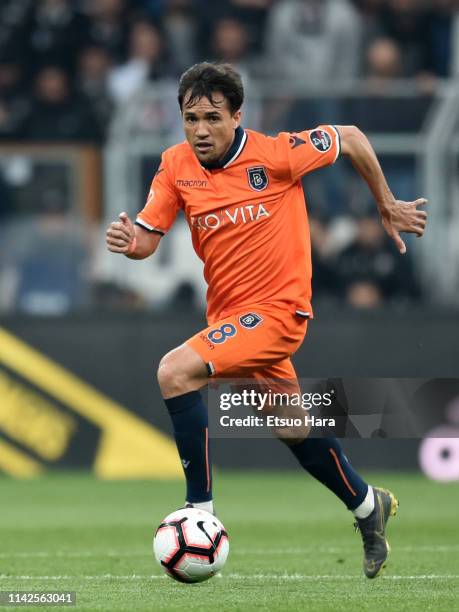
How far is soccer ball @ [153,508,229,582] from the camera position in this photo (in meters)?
6.26

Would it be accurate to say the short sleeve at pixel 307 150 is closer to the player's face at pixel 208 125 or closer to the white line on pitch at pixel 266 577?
the player's face at pixel 208 125

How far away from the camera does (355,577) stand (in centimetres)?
696

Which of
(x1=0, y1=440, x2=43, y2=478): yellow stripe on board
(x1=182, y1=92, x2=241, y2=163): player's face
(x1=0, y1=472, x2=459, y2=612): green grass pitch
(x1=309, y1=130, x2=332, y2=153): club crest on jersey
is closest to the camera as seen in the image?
(x1=0, y1=472, x2=459, y2=612): green grass pitch

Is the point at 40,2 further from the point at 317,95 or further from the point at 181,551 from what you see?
the point at 181,551

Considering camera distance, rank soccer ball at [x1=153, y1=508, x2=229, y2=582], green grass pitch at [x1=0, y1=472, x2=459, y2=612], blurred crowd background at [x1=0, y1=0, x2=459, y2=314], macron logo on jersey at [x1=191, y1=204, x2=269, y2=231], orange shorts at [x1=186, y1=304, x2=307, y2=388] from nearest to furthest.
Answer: green grass pitch at [x1=0, y1=472, x2=459, y2=612], soccer ball at [x1=153, y1=508, x2=229, y2=582], orange shorts at [x1=186, y1=304, x2=307, y2=388], macron logo on jersey at [x1=191, y1=204, x2=269, y2=231], blurred crowd background at [x1=0, y1=0, x2=459, y2=314]

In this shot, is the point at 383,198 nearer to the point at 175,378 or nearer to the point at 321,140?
the point at 321,140

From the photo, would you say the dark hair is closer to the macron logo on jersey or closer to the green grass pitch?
the macron logo on jersey

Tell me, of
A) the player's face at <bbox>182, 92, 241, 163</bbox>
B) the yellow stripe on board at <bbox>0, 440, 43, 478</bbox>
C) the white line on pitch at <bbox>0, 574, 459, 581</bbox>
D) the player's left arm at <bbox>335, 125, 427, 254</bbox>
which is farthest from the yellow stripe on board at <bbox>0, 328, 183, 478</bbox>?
the player's face at <bbox>182, 92, 241, 163</bbox>

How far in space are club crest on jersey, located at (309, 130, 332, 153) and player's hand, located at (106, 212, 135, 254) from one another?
3.36 feet

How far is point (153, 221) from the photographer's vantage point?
6.66 meters

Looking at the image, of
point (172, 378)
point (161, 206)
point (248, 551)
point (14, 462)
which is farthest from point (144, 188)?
point (172, 378)

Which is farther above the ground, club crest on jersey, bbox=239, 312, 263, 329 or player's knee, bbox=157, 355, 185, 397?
club crest on jersey, bbox=239, 312, 263, 329

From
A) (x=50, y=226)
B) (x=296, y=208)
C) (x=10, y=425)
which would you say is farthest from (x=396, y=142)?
(x=296, y=208)

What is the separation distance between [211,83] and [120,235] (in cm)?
84
